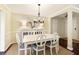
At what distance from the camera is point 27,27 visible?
1.71 metres

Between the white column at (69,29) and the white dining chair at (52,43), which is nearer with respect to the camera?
the white column at (69,29)

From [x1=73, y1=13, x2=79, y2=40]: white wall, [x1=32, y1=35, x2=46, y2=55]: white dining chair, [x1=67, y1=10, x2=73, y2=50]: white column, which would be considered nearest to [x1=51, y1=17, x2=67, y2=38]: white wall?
[x1=67, y1=10, x2=73, y2=50]: white column

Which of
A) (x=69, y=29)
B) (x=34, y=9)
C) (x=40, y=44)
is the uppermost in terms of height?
(x=34, y=9)

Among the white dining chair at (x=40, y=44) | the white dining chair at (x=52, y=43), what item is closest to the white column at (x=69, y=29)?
the white dining chair at (x=52, y=43)

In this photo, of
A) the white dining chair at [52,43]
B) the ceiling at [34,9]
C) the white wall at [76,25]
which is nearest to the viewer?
the ceiling at [34,9]

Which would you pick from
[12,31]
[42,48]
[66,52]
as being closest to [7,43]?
[12,31]

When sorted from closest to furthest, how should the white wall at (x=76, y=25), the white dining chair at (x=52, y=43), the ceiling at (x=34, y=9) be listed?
the ceiling at (x=34, y=9), the white wall at (x=76, y=25), the white dining chair at (x=52, y=43)

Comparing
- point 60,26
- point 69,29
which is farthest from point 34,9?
point 69,29

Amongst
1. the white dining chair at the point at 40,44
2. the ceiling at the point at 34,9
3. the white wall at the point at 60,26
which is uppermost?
the ceiling at the point at 34,9

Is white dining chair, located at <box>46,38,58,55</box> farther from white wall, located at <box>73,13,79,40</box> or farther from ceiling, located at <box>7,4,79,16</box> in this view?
ceiling, located at <box>7,4,79,16</box>

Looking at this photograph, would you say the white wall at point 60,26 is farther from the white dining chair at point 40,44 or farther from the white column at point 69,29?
the white dining chair at point 40,44

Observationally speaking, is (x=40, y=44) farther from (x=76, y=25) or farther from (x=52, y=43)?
(x=76, y=25)

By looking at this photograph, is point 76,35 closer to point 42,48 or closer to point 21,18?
point 42,48
